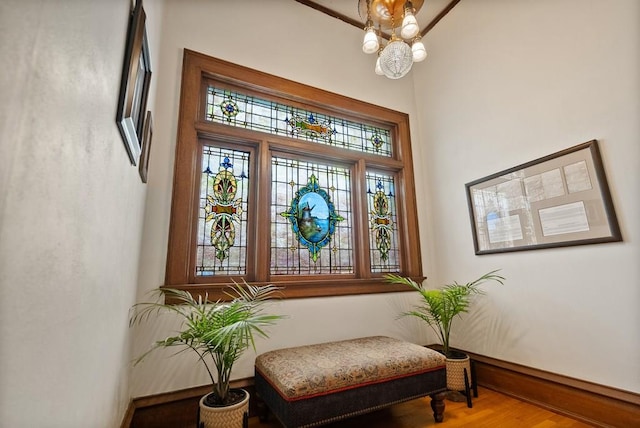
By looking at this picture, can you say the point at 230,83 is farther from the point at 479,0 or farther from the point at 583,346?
the point at 583,346

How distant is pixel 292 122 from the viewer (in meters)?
2.82

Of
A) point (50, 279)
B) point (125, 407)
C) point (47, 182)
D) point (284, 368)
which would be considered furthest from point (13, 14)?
point (125, 407)

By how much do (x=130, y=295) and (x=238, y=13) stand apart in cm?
255

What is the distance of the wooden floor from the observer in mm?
1860

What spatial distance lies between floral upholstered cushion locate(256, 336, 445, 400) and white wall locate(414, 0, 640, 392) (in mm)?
880

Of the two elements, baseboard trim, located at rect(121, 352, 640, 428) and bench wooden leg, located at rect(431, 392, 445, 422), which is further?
bench wooden leg, located at rect(431, 392, 445, 422)

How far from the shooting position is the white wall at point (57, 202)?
435 millimetres

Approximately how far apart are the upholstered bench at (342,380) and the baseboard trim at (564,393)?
74cm

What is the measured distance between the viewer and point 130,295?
1.67m

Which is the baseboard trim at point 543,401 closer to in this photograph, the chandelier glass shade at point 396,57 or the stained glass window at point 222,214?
the stained glass window at point 222,214

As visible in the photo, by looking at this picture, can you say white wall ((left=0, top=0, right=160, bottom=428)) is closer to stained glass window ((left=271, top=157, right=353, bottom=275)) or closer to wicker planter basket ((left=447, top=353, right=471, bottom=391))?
stained glass window ((left=271, top=157, right=353, bottom=275))

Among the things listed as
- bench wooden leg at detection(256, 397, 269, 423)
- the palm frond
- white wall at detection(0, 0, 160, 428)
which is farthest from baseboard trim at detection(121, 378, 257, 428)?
white wall at detection(0, 0, 160, 428)

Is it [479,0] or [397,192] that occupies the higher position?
[479,0]

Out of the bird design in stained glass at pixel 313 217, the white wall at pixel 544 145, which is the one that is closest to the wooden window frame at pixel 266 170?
the bird design in stained glass at pixel 313 217
